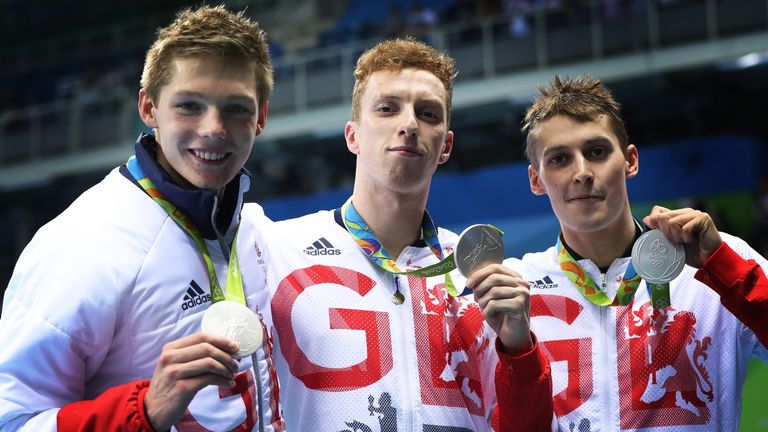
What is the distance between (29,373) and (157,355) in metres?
0.34

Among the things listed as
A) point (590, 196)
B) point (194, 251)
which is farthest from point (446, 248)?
point (194, 251)

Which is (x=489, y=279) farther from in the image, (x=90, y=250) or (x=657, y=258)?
(x=90, y=250)

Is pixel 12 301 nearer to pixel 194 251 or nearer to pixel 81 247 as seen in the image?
pixel 81 247

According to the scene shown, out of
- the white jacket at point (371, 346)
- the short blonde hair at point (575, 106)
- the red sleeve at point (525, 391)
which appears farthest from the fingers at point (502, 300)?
the short blonde hair at point (575, 106)

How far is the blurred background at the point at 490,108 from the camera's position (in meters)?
10.9

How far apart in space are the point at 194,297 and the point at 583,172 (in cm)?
156

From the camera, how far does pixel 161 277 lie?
8.02ft

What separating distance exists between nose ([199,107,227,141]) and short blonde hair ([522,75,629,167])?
1453 millimetres

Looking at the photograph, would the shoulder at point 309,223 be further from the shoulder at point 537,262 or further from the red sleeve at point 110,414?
the red sleeve at point 110,414

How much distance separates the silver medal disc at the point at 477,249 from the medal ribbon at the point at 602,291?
649mm

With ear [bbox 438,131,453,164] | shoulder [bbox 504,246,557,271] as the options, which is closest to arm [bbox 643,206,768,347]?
shoulder [bbox 504,246,557,271]

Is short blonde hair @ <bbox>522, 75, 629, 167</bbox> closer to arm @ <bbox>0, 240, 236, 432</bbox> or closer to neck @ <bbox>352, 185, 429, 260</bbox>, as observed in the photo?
neck @ <bbox>352, 185, 429, 260</bbox>

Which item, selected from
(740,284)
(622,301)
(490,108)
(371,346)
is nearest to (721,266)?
(740,284)

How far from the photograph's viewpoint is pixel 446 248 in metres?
3.46
